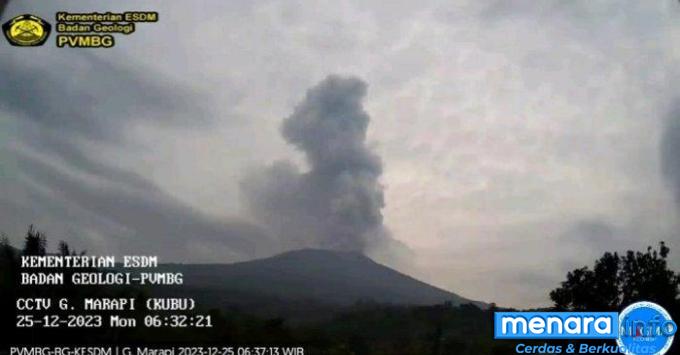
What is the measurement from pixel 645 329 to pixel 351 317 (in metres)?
1.62

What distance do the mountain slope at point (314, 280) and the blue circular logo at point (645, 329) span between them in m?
0.89

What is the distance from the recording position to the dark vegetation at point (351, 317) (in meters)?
4.41

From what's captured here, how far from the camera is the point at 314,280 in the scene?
4535 mm

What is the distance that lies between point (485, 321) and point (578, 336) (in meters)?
0.52

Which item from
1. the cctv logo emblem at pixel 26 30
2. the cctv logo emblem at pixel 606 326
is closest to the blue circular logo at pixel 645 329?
the cctv logo emblem at pixel 606 326

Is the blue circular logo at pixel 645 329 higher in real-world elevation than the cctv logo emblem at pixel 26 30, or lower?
lower

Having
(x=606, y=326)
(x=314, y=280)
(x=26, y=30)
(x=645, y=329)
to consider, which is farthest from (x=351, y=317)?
(x=26, y=30)

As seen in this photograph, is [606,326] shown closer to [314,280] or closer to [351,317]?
[351,317]

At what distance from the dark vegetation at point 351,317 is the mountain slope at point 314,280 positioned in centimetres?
4

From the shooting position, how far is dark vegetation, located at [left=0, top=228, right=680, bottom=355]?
4.41 metres

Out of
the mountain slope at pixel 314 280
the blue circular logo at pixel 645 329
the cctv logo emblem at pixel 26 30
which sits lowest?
the blue circular logo at pixel 645 329

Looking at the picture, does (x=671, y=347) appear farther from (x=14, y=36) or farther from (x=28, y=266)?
(x=14, y=36)

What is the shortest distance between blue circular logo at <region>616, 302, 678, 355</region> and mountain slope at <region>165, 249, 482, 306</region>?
2.91 ft

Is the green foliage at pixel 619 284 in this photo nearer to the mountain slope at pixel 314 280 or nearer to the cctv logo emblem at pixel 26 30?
the mountain slope at pixel 314 280
